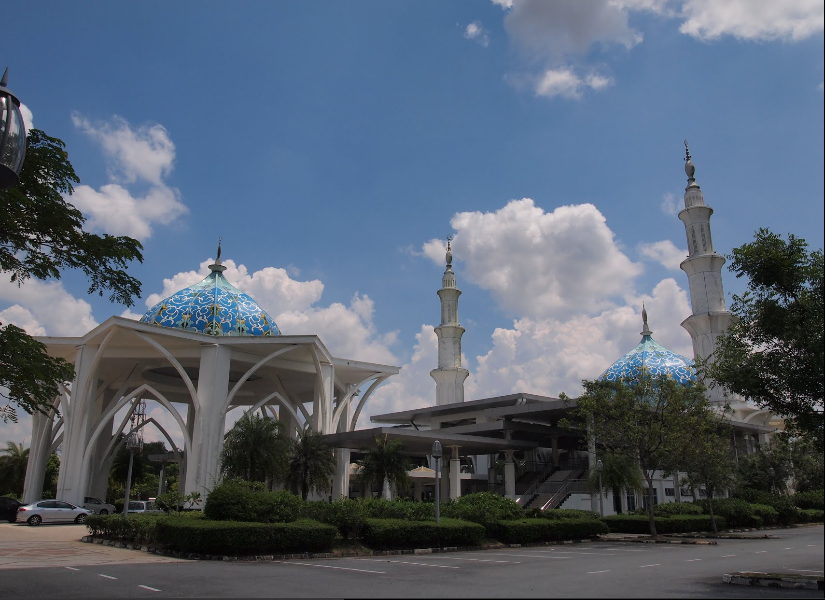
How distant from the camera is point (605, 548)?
20.5m

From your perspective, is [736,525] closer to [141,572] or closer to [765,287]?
[765,287]

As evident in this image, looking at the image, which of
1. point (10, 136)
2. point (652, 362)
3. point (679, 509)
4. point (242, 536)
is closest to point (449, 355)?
point (652, 362)

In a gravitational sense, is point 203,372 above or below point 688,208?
below

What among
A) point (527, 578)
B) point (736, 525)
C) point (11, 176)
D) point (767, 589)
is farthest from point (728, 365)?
point (736, 525)

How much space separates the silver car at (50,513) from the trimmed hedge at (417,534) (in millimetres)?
16578

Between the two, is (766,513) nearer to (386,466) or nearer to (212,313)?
(386,466)

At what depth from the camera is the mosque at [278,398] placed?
32062 mm

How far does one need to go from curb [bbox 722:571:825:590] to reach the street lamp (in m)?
12.4

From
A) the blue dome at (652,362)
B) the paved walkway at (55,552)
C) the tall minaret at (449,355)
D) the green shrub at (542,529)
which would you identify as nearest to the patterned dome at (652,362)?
the blue dome at (652,362)

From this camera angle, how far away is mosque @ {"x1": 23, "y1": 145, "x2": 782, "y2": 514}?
32.1 metres

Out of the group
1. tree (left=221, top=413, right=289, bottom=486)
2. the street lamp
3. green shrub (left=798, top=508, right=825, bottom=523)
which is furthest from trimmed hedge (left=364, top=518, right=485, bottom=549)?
the street lamp

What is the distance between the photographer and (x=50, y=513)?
2878 cm

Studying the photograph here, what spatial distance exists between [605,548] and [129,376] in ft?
91.4

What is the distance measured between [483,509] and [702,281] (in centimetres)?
3301
